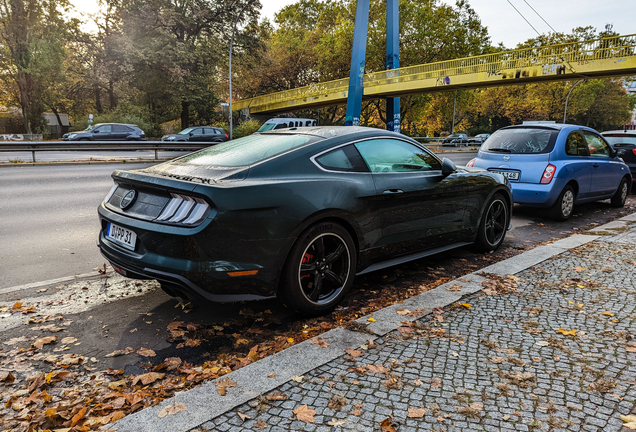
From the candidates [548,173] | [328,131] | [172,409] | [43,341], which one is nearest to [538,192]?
[548,173]

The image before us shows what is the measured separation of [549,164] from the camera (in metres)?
7.60

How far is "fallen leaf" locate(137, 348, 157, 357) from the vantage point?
299 centimetres

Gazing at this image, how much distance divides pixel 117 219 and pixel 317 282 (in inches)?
63.2

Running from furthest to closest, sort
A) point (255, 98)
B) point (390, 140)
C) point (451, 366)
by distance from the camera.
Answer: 1. point (255, 98)
2. point (390, 140)
3. point (451, 366)

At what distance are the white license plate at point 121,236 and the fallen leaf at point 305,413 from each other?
68.1 inches

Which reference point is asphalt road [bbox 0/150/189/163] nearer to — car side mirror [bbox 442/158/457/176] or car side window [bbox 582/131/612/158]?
car side window [bbox 582/131/612/158]

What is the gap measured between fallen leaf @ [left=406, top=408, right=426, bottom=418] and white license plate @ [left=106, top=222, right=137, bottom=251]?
2184mm

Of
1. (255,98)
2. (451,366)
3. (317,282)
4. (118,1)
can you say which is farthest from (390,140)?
(255,98)

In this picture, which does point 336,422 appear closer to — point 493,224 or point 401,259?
point 401,259

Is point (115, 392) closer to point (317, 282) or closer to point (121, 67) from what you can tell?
point (317, 282)

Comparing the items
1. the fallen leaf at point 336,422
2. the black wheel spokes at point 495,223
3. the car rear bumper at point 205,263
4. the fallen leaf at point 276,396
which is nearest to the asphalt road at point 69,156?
the car rear bumper at point 205,263

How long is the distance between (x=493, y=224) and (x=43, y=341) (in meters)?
4.89

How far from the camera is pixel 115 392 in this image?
2545 mm

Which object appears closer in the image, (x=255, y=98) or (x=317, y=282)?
(x=317, y=282)
